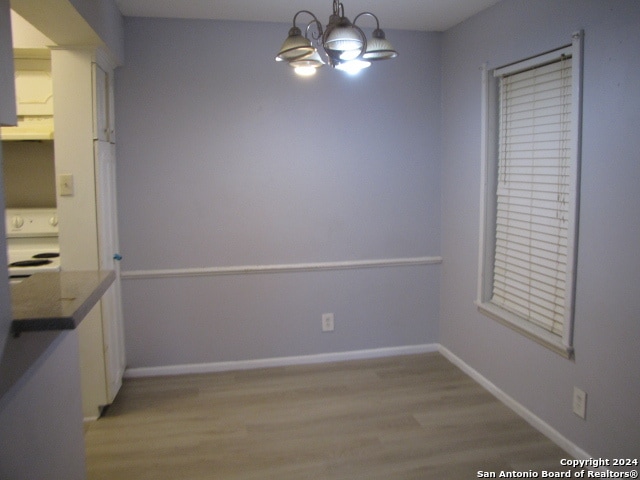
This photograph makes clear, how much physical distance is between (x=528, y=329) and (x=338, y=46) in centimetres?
187

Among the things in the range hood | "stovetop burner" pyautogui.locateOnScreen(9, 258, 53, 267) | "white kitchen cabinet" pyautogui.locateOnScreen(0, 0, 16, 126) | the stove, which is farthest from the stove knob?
"white kitchen cabinet" pyautogui.locateOnScreen(0, 0, 16, 126)

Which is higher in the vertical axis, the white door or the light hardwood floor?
the white door

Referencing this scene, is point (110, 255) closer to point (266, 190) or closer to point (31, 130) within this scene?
point (31, 130)

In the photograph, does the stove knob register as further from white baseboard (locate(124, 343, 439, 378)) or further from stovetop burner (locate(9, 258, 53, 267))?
white baseboard (locate(124, 343, 439, 378))

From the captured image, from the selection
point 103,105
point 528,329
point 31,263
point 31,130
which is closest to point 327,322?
point 528,329

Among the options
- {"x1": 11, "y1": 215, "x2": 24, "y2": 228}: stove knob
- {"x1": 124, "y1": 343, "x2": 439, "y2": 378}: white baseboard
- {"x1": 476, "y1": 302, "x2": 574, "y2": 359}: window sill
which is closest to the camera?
{"x1": 476, "y1": 302, "x2": 574, "y2": 359}: window sill

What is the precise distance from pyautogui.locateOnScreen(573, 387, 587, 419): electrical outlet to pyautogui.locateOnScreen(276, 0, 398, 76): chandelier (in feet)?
6.01

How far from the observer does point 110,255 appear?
334 centimetres

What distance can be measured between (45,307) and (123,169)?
6.91 ft

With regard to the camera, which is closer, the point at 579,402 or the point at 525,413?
the point at 579,402

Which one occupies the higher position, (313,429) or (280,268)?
(280,268)

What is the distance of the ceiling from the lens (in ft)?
10.6

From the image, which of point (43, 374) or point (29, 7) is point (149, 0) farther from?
point (43, 374)

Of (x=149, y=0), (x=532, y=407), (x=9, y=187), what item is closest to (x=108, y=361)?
(x=9, y=187)
